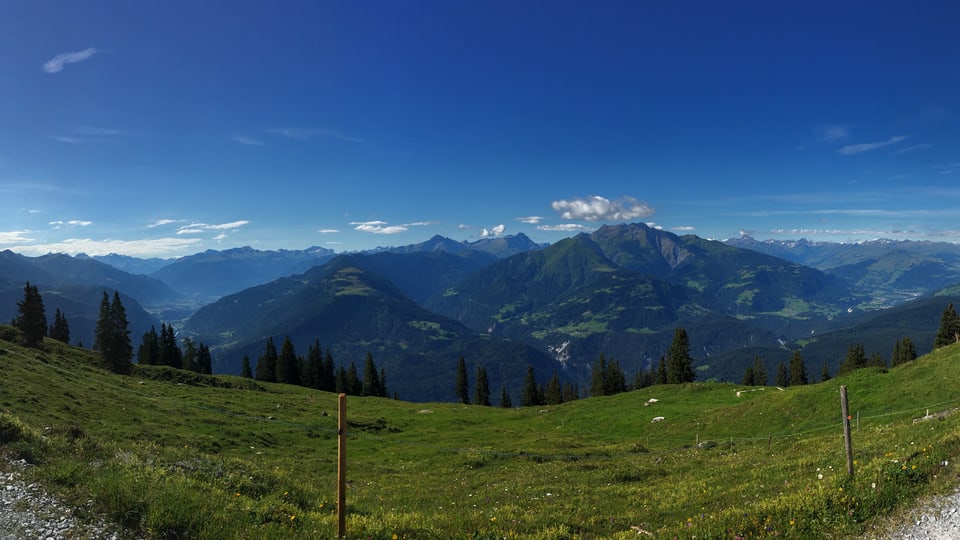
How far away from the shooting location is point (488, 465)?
3241 centimetres

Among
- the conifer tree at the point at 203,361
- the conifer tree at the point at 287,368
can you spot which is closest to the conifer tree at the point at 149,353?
the conifer tree at the point at 203,361

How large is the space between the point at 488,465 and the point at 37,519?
26.2 m

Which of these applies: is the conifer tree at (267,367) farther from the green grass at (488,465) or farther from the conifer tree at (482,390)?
the green grass at (488,465)

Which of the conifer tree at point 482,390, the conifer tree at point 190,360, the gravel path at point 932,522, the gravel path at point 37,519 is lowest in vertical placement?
the conifer tree at point 482,390

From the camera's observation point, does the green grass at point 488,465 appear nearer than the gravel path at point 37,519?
No

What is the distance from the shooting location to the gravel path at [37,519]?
9820 mm

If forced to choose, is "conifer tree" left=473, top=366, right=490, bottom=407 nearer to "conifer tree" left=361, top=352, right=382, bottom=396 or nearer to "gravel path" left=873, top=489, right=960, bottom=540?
"conifer tree" left=361, top=352, right=382, bottom=396

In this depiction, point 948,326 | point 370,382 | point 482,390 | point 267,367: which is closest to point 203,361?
point 267,367

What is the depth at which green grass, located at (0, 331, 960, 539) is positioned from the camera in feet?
38.5

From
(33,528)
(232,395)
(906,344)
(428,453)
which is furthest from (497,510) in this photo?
(906,344)

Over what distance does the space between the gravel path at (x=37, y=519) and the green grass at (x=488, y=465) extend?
491mm

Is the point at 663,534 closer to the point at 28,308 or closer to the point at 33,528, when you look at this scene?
the point at 33,528

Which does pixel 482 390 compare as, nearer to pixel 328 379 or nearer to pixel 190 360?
pixel 328 379

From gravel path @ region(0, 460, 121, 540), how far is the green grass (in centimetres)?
49
